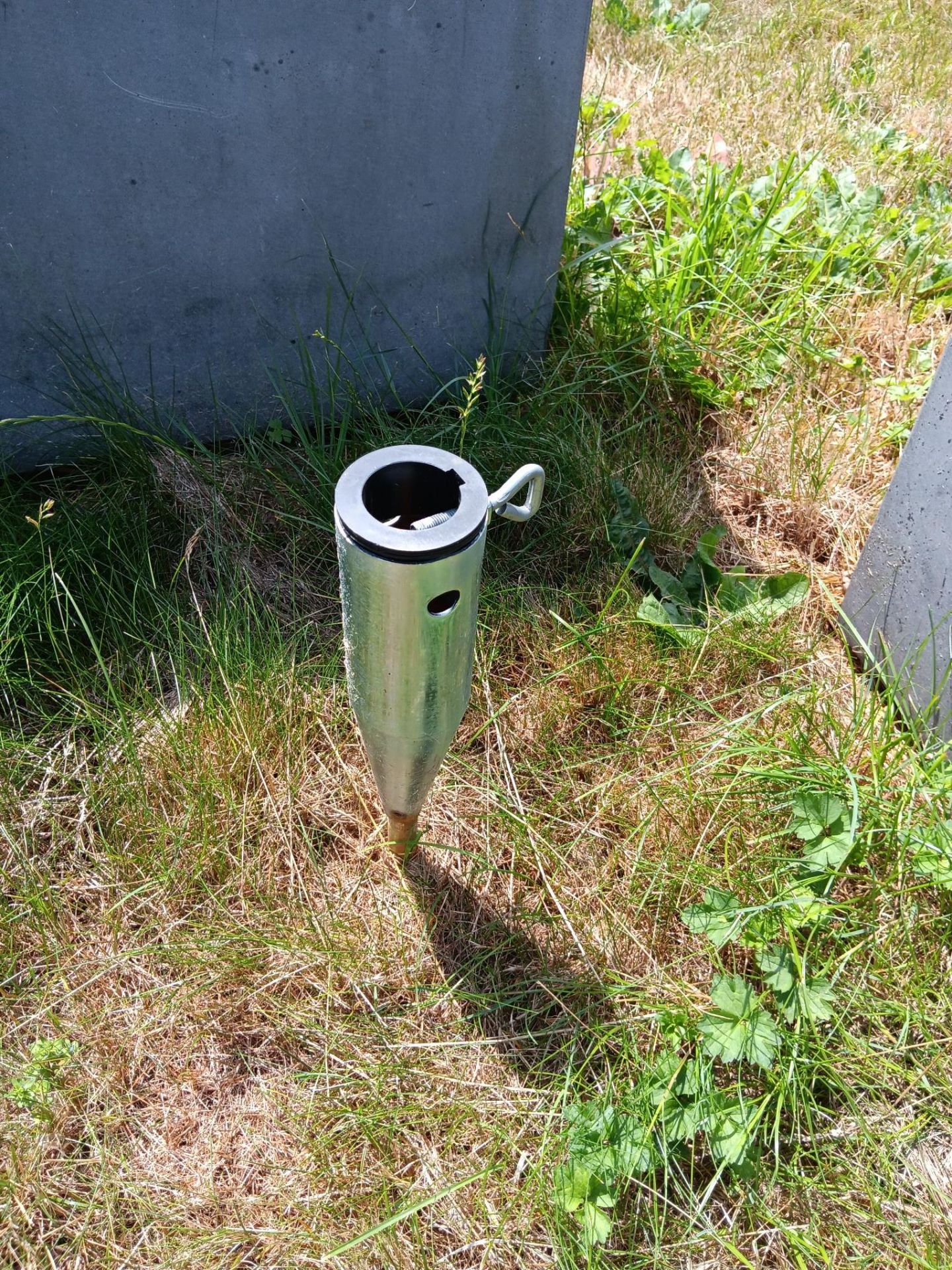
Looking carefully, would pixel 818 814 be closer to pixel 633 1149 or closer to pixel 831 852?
pixel 831 852

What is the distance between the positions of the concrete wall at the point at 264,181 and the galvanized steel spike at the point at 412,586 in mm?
1184

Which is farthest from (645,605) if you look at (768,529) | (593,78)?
(593,78)

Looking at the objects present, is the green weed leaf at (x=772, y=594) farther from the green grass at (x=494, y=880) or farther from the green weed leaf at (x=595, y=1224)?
the green weed leaf at (x=595, y=1224)

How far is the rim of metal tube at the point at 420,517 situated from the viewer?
1.17m

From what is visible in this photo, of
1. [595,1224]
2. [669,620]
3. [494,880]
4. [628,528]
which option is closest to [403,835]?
[494,880]

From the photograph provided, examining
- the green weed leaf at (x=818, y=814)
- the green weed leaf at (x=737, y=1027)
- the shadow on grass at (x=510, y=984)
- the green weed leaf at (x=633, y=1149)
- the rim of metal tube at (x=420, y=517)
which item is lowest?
the shadow on grass at (x=510, y=984)

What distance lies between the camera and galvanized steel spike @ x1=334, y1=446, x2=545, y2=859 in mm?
1194

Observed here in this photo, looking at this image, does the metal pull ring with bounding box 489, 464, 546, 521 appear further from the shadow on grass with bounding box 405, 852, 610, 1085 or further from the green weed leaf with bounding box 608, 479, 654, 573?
the green weed leaf with bounding box 608, 479, 654, 573

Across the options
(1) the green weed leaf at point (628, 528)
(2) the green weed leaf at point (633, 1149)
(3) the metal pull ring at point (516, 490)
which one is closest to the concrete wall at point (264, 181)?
(1) the green weed leaf at point (628, 528)

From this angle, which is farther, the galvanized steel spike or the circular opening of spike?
the circular opening of spike

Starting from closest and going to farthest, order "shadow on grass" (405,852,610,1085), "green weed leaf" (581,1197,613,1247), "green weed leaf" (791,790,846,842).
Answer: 1. "green weed leaf" (581,1197,613,1247)
2. "shadow on grass" (405,852,610,1085)
3. "green weed leaf" (791,790,846,842)

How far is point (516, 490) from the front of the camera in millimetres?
1442

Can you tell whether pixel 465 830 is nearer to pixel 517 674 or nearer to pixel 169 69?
pixel 517 674

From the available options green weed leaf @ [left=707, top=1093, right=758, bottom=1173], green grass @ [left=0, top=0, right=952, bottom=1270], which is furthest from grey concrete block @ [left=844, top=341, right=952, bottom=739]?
green weed leaf @ [left=707, top=1093, right=758, bottom=1173]
